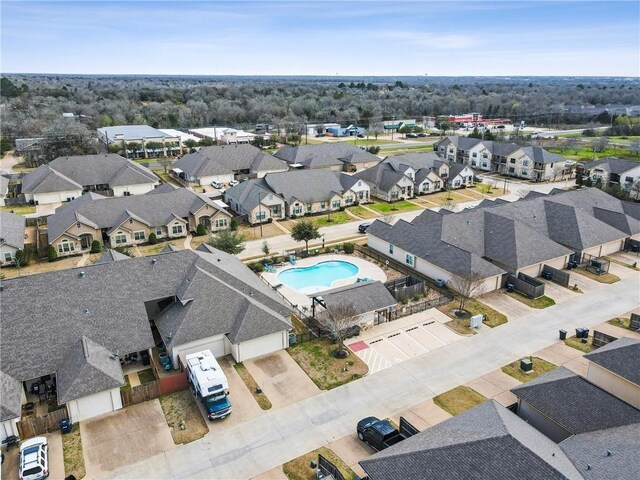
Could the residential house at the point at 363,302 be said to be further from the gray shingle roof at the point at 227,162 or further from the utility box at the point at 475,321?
the gray shingle roof at the point at 227,162

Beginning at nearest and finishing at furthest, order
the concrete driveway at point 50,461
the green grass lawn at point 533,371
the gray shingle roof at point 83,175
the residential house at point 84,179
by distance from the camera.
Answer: the concrete driveway at point 50,461 → the green grass lawn at point 533,371 → the residential house at point 84,179 → the gray shingle roof at point 83,175

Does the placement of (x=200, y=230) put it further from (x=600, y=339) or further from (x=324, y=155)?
(x=600, y=339)

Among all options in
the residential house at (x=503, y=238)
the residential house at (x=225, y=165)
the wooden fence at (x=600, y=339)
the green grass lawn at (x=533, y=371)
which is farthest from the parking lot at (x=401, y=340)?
the residential house at (x=225, y=165)

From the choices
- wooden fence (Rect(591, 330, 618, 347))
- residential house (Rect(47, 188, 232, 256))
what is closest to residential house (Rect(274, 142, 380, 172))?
residential house (Rect(47, 188, 232, 256))

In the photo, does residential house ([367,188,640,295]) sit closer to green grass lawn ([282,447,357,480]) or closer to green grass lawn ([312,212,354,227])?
green grass lawn ([312,212,354,227])

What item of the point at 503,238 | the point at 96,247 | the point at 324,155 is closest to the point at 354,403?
the point at 503,238

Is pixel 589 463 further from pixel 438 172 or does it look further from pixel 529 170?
pixel 529 170
